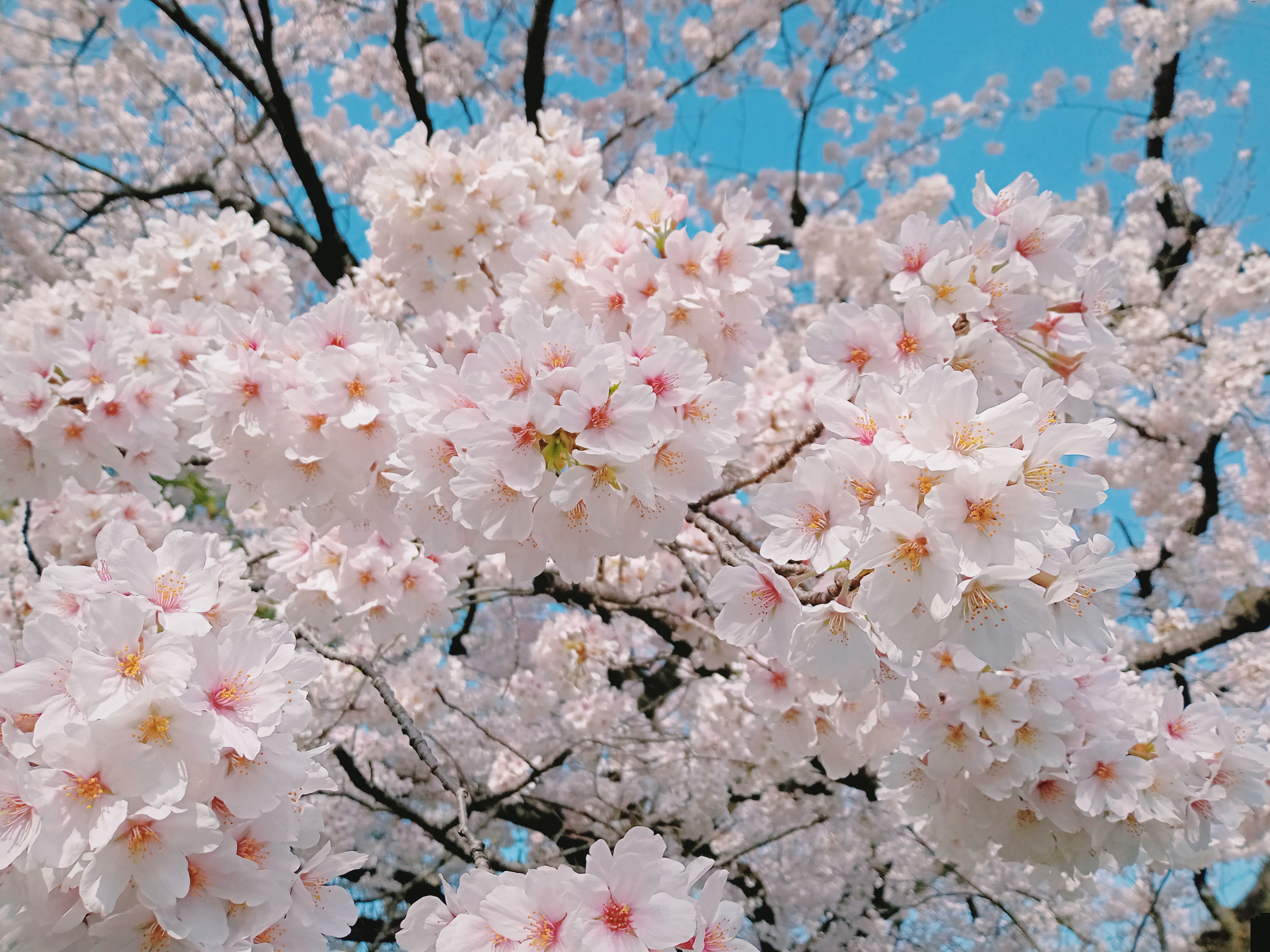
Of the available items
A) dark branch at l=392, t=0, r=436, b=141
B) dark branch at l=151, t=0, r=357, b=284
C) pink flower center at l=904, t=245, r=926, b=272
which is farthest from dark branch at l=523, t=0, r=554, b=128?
pink flower center at l=904, t=245, r=926, b=272

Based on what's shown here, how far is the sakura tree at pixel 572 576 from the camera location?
3.69 ft

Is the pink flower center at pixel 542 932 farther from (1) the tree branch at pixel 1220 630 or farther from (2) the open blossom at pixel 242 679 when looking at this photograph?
(1) the tree branch at pixel 1220 630

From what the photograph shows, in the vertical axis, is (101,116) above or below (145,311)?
above


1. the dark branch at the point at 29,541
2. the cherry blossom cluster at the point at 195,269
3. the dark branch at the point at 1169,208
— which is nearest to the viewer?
the cherry blossom cluster at the point at 195,269

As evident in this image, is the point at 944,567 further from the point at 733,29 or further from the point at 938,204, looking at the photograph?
the point at 733,29

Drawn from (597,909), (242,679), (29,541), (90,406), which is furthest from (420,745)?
(29,541)

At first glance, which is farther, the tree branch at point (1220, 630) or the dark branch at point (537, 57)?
the dark branch at point (537, 57)

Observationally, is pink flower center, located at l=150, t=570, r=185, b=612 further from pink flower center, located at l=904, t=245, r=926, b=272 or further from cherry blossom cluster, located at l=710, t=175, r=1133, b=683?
pink flower center, located at l=904, t=245, r=926, b=272

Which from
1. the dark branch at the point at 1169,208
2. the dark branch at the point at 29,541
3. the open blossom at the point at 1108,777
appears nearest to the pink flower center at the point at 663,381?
the open blossom at the point at 1108,777

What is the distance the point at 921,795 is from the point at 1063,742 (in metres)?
0.42

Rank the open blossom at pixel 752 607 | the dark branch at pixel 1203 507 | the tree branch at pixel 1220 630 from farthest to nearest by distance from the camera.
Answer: the dark branch at pixel 1203 507, the tree branch at pixel 1220 630, the open blossom at pixel 752 607

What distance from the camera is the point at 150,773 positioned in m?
1.07

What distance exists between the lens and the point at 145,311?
299cm

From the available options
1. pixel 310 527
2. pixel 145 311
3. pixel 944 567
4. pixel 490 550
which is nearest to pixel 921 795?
pixel 944 567
